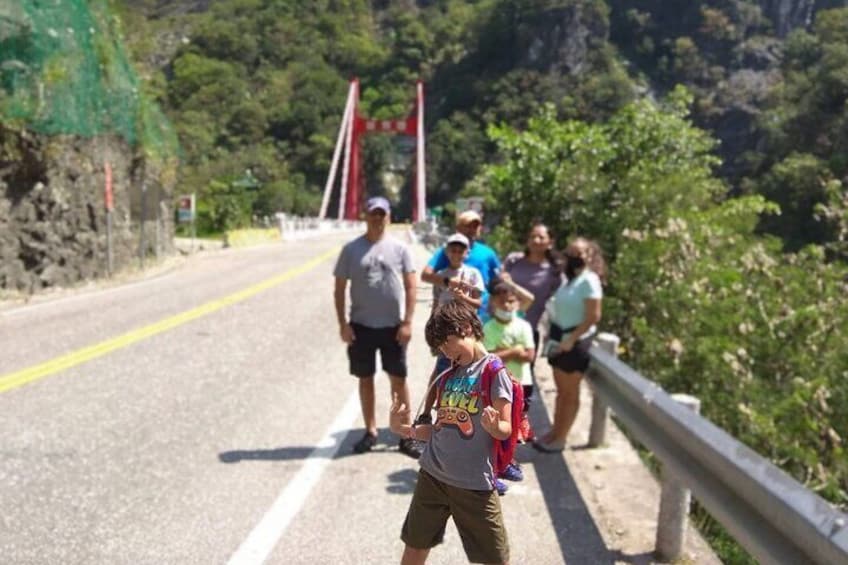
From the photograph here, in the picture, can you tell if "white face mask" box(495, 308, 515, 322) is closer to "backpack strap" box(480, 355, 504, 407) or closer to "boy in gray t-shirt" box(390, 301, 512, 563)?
"boy in gray t-shirt" box(390, 301, 512, 563)

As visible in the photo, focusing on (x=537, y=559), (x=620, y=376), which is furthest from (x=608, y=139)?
(x=537, y=559)

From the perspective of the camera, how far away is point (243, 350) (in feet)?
33.6

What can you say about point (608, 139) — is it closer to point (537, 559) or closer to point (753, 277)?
point (753, 277)

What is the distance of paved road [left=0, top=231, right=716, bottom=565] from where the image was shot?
430 cm

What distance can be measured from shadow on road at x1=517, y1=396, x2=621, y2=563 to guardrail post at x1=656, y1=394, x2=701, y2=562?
25 centimetres

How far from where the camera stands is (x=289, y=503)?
4.91 metres

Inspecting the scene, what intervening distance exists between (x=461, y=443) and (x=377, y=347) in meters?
3.14

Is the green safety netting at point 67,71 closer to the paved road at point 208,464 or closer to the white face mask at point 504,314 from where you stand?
the paved road at point 208,464

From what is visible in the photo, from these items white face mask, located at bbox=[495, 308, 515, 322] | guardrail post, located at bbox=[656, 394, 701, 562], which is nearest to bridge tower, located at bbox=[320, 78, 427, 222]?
white face mask, located at bbox=[495, 308, 515, 322]

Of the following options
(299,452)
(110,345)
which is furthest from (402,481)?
(110,345)

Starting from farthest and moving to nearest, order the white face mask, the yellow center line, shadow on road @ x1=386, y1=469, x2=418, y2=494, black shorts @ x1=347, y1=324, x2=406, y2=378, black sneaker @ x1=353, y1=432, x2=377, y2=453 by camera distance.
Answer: the yellow center line, black sneaker @ x1=353, y1=432, x2=377, y2=453, black shorts @ x1=347, y1=324, x2=406, y2=378, shadow on road @ x1=386, y1=469, x2=418, y2=494, the white face mask

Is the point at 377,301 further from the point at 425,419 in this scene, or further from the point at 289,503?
the point at 425,419

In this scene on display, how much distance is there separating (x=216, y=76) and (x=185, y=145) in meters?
49.5

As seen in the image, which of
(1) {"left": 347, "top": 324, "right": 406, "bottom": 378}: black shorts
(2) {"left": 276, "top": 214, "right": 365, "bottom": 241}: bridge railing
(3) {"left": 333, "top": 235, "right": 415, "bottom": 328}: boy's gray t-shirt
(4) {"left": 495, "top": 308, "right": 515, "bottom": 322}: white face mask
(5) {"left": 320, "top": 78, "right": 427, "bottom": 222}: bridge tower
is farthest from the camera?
(5) {"left": 320, "top": 78, "right": 427, "bottom": 222}: bridge tower
